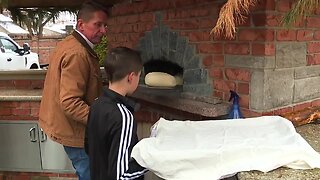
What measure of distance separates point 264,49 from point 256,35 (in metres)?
0.09

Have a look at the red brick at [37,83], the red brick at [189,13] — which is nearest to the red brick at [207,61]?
the red brick at [189,13]

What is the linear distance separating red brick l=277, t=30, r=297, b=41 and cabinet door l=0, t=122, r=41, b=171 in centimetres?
219

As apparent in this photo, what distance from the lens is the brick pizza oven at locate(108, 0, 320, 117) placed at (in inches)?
78.7

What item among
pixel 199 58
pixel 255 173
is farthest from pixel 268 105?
pixel 255 173

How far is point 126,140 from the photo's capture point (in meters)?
1.59

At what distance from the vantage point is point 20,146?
3318mm

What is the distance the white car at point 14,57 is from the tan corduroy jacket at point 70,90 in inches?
332

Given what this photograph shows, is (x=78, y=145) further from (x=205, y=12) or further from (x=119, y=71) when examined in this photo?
(x=205, y=12)

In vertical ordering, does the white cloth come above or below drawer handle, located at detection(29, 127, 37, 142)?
above

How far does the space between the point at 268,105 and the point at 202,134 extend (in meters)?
0.59

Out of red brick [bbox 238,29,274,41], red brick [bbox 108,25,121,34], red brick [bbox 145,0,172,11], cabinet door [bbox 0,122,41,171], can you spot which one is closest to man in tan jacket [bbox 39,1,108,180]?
red brick [bbox 145,0,172,11]

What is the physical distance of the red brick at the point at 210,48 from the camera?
2228mm

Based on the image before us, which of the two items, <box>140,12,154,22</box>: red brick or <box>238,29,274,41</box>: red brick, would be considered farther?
<box>140,12,154,22</box>: red brick

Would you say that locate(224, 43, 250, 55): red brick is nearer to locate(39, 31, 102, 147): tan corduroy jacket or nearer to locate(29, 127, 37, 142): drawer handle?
locate(39, 31, 102, 147): tan corduroy jacket
